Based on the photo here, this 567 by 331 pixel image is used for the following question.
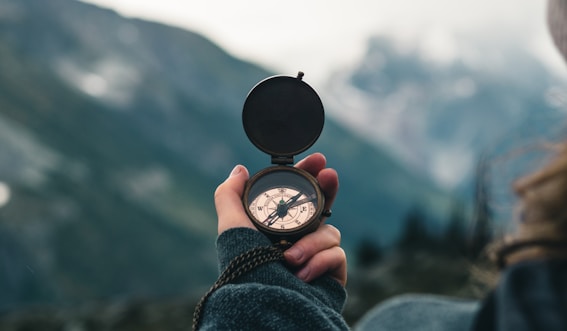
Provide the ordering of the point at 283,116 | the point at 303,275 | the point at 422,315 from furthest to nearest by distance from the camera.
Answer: the point at 422,315
the point at 283,116
the point at 303,275

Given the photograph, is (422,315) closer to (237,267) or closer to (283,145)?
(283,145)

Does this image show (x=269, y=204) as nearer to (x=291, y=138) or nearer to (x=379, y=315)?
(x=291, y=138)

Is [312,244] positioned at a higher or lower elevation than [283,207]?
lower

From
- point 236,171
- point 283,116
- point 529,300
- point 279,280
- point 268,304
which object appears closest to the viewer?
point 529,300

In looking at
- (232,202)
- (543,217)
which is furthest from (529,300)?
(232,202)

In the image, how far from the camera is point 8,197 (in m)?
152

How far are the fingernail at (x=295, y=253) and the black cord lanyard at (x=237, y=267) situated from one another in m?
0.10

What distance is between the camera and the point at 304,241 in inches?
99.9

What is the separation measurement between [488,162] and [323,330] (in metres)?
0.72

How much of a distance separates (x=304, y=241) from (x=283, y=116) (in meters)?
0.75

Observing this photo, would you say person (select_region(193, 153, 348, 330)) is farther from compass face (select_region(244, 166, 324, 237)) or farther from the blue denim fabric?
the blue denim fabric

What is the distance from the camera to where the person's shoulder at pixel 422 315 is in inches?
162

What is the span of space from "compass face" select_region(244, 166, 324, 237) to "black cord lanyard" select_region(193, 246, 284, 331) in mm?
344

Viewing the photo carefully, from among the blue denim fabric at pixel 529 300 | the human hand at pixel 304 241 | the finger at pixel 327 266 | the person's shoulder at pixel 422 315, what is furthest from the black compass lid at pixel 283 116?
the person's shoulder at pixel 422 315
